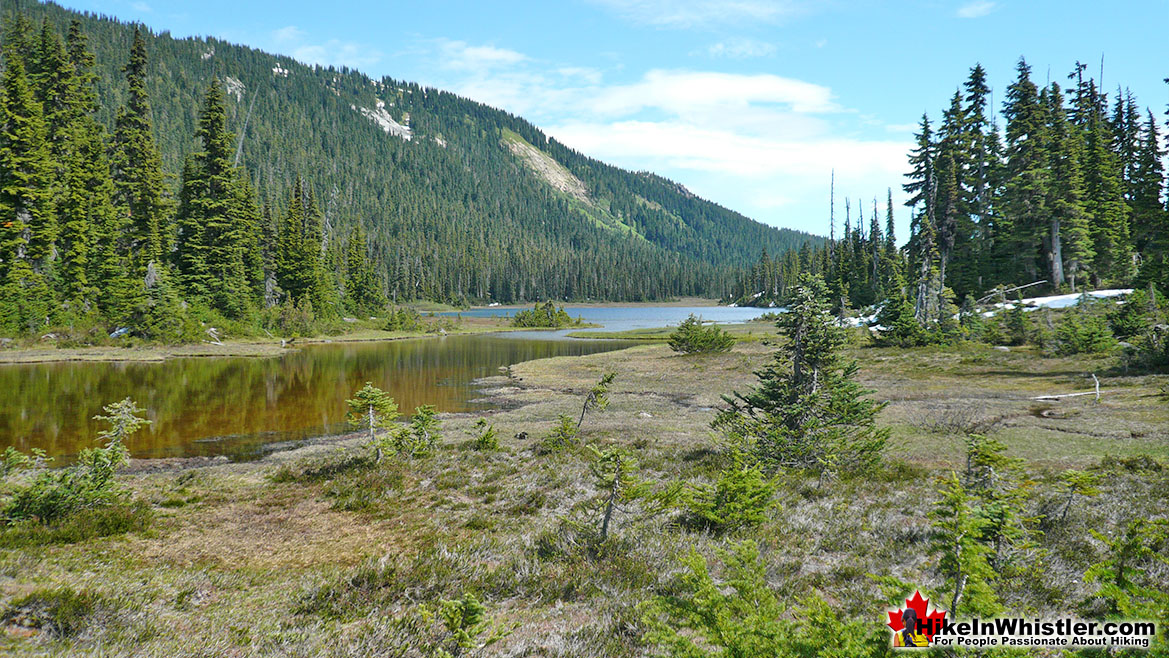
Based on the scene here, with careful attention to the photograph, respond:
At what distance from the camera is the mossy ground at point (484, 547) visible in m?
5.94

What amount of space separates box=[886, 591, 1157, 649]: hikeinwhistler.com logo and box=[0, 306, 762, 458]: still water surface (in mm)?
19440

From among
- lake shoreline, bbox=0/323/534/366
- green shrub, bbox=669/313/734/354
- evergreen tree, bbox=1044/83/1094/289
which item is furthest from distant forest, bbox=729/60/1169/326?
lake shoreline, bbox=0/323/534/366

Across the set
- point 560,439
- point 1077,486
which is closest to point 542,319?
point 560,439

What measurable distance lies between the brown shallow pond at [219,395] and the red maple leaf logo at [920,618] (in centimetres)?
1949

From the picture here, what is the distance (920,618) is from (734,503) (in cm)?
524

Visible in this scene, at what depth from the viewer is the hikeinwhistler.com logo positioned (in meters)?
3.79

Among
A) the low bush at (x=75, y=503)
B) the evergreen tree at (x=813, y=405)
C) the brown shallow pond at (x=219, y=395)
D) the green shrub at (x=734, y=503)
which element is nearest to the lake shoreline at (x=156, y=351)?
the brown shallow pond at (x=219, y=395)

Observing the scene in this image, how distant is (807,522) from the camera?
9570 mm

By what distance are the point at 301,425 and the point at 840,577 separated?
21.9m

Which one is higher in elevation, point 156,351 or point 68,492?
point 68,492

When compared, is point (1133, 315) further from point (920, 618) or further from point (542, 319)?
point (542, 319)

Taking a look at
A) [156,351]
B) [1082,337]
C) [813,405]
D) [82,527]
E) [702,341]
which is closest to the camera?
[82,527]

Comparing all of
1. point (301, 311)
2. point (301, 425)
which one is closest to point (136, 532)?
point (301, 425)

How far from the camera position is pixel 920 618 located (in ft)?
13.1
